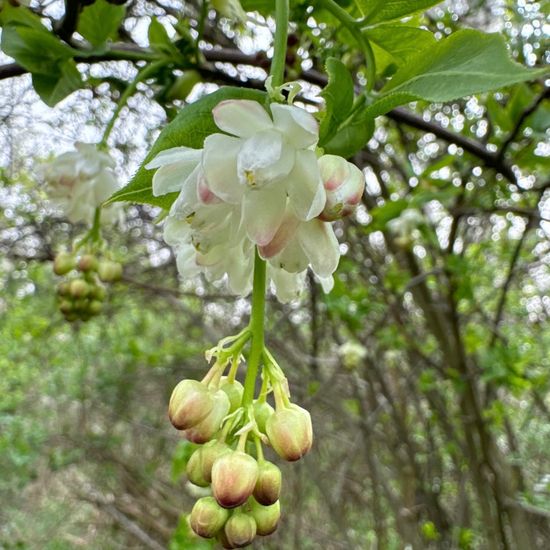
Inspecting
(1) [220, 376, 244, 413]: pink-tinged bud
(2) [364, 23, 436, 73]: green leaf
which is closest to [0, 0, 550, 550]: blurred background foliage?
(2) [364, 23, 436, 73]: green leaf

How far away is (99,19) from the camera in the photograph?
30.9 inches

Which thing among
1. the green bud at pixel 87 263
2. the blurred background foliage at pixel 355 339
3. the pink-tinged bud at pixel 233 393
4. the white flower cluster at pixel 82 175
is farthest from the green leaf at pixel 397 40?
the green bud at pixel 87 263

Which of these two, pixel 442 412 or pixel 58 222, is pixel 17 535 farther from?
pixel 442 412

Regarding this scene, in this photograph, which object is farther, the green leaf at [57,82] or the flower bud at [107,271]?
the flower bud at [107,271]

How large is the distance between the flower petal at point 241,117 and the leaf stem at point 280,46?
1.2 inches

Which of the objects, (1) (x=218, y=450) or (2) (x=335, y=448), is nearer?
(1) (x=218, y=450)

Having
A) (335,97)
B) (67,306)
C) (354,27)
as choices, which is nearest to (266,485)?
(335,97)

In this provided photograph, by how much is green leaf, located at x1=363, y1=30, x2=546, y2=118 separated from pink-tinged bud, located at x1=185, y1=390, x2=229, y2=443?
21 cm

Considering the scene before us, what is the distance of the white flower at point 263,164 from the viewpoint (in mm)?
408

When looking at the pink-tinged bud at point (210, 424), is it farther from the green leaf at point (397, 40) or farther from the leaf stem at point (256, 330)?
the green leaf at point (397, 40)

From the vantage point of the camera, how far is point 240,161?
410mm

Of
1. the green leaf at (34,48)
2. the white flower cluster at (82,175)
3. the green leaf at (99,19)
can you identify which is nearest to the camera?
the green leaf at (34,48)

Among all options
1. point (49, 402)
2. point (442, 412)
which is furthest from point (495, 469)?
point (49, 402)

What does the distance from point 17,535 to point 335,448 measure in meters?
1.93
